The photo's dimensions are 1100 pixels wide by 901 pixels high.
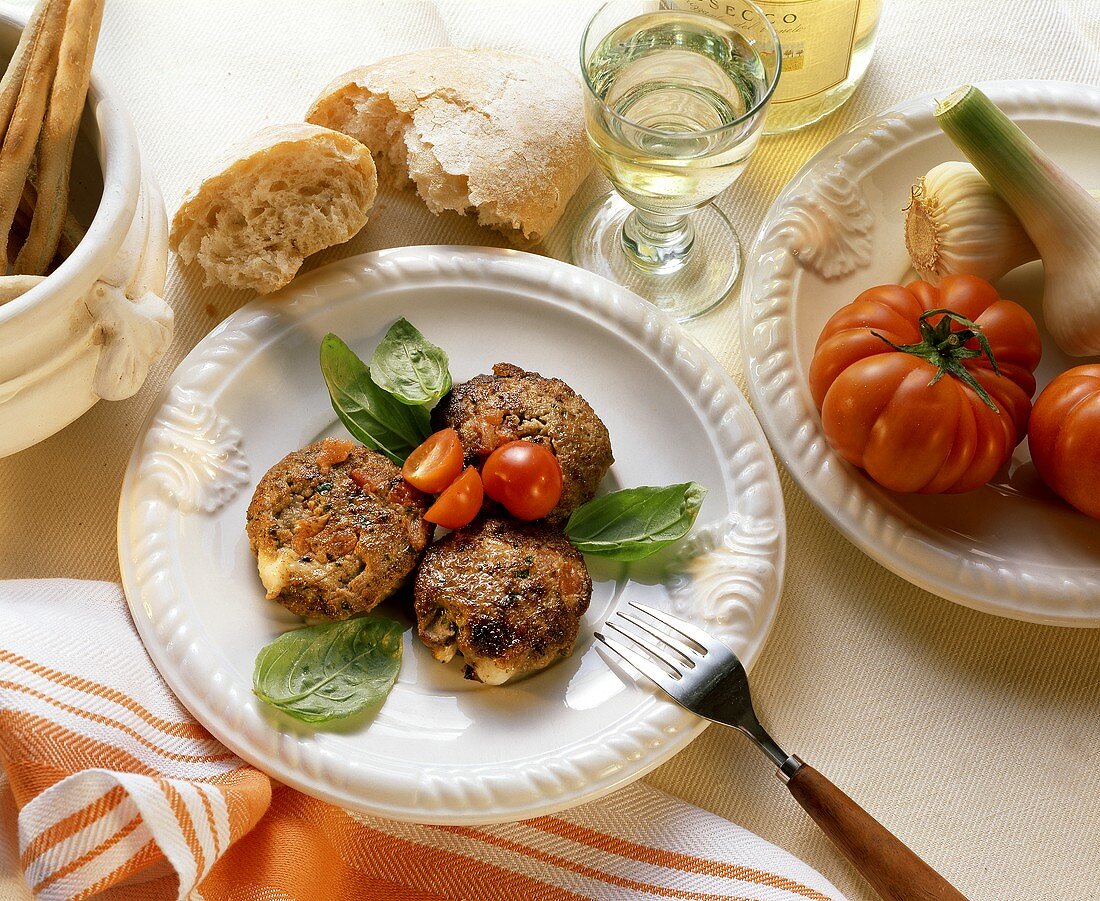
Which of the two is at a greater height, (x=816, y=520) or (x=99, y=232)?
(x=99, y=232)

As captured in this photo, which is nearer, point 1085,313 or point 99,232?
point 99,232

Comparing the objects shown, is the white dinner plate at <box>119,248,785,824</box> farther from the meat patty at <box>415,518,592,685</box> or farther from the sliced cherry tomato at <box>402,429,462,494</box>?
the sliced cherry tomato at <box>402,429,462,494</box>

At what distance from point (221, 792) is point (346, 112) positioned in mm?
1344

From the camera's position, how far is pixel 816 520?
2.03m

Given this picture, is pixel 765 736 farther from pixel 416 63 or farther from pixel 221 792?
pixel 416 63

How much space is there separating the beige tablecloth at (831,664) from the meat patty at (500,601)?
1.13 ft

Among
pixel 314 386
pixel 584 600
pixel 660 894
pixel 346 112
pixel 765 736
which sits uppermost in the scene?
pixel 346 112

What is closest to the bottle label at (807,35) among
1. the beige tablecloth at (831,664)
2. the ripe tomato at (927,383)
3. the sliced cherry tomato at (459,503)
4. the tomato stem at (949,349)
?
the beige tablecloth at (831,664)

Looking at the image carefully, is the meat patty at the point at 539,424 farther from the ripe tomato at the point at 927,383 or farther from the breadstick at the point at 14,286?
the breadstick at the point at 14,286

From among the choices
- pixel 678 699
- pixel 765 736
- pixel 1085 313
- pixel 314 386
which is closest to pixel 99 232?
pixel 314 386

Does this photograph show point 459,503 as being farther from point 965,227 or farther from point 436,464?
point 965,227

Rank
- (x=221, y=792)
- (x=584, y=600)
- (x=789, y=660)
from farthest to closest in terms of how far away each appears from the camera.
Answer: (x=789, y=660), (x=584, y=600), (x=221, y=792)

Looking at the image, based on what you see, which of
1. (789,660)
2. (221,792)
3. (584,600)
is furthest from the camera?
(789,660)

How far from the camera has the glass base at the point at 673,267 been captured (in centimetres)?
225
